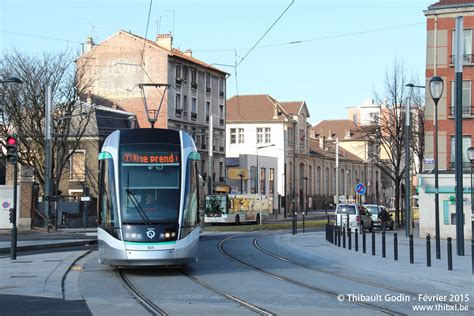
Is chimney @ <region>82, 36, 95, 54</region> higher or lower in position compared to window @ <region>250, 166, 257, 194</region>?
higher

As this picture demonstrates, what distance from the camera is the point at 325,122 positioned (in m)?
149

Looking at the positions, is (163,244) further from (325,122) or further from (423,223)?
(325,122)

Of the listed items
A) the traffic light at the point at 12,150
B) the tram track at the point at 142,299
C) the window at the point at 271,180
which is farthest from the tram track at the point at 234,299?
the window at the point at 271,180

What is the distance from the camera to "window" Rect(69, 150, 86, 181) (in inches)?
2640

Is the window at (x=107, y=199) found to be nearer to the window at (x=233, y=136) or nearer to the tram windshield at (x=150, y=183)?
the tram windshield at (x=150, y=183)

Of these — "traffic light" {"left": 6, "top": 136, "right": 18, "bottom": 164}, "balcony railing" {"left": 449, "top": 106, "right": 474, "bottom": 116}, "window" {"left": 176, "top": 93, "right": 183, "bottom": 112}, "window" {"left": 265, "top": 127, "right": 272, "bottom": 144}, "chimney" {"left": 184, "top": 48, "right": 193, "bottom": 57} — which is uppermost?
"chimney" {"left": 184, "top": 48, "right": 193, "bottom": 57}

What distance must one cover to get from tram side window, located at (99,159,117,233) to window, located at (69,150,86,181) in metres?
49.4

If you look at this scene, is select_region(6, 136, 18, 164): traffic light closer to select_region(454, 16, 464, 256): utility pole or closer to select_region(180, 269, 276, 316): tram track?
select_region(180, 269, 276, 316): tram track

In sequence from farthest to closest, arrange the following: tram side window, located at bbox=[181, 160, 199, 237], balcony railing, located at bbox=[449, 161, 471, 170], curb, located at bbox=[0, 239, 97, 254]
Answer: balcony railing, located at bbox=[449, 161, 471, 170], curb, located at bbox=[0, 239, 97, 254], tram side window, located at bbox=[181, 160, 199, 237]

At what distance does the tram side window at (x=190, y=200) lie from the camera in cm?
1819

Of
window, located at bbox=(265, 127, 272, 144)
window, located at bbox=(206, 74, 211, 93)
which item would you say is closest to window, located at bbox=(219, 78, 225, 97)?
window, located at bbox=(206, 74, 211, 93)

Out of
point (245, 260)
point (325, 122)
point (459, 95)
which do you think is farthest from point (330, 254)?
point (325, 122)

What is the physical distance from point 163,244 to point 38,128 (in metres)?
42.4

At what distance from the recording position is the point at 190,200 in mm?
18469
